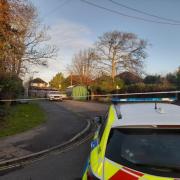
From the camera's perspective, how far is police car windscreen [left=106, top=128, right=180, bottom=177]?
2826mm

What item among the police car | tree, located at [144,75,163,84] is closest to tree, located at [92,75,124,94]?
tree, located at [144,75,163,84]

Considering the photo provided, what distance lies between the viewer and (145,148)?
117 inches

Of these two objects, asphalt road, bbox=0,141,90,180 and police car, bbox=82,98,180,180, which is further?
asphalt road, bbox=0,141,90,180

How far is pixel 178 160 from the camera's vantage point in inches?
112

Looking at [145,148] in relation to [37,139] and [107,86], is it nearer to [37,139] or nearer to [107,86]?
[37,139]

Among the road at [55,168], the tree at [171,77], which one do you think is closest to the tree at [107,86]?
the tree at [171,77]

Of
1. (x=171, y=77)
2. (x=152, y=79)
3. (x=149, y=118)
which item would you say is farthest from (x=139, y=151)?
(x=152, y=79)

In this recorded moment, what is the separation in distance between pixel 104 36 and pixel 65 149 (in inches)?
1592

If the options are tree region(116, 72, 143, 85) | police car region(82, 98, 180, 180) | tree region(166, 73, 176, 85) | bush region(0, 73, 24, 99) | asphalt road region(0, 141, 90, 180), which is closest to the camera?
police car region(82, 98, 180, 180)

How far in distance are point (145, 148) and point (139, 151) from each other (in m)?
0.07

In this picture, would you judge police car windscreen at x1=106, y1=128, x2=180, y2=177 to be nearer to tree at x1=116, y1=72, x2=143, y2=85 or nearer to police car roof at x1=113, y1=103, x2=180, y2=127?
police car roof at x1=113, y1=103, x2=180, y2=127

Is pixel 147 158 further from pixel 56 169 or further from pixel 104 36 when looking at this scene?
pixel 104 36

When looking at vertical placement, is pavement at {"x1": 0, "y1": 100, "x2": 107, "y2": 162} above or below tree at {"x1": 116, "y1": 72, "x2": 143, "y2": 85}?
below

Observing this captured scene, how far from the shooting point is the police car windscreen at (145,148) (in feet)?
9.27
